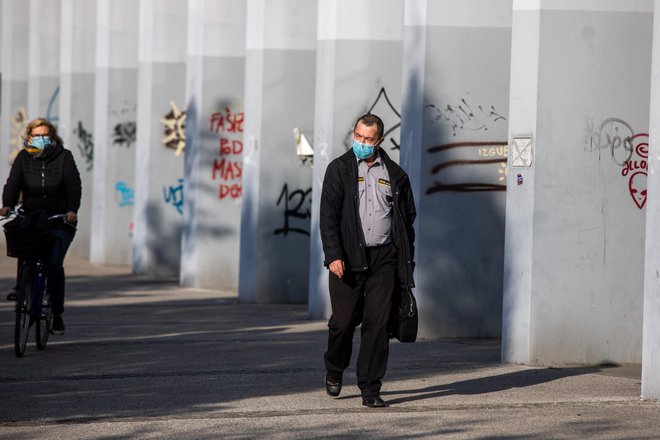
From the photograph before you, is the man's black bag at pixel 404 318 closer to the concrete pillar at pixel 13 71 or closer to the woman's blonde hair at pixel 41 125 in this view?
the woman's blonde hair at pixel 41 125

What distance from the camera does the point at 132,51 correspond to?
90.2 ft

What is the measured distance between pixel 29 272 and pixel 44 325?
573 mm

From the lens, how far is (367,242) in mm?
10562

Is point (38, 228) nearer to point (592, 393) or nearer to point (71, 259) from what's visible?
point (592, 393)

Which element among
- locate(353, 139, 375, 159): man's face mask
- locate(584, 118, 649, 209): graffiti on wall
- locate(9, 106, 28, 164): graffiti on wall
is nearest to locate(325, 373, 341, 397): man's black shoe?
locate(353, 139, 375, 159): man's face mask

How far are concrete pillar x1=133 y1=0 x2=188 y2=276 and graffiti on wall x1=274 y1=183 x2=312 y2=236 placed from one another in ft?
16.4

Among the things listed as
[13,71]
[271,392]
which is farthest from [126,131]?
[271,392]

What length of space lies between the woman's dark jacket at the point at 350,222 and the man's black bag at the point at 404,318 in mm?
95

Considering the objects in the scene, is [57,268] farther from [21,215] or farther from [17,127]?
[17,127]

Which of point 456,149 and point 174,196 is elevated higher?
point 456,149

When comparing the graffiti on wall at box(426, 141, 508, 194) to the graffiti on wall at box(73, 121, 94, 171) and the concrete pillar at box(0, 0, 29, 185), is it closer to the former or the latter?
the graffiti on wall at box(73, 121, 94, 171)

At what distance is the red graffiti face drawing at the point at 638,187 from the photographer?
13336 millimetres

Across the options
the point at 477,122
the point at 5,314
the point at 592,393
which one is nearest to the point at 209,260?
the point at 5,314

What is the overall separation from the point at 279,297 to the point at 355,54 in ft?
13.6
